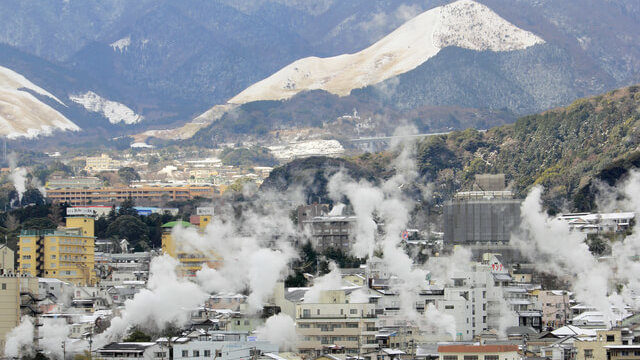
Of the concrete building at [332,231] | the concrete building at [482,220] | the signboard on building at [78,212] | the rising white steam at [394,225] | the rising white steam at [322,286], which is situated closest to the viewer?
the rising white steam at [322,286]

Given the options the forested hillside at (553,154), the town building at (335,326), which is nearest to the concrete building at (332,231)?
the forested hillside at (553,154)

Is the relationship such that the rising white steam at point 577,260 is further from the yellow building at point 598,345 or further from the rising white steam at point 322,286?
the rising white steam at point 322,286

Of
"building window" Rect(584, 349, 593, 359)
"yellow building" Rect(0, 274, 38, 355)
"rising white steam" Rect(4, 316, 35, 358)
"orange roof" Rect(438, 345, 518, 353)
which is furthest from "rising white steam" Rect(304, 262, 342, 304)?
"building window" Rect(584, 349, 593, 359)

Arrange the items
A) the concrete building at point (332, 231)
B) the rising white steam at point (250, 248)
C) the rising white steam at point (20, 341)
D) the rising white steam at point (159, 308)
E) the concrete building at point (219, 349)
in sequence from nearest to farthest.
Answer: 1. the concrete building at point (219, 349)
2. the rising white steam at point (20, 341)
3. the rising white steam at point (159, 308)
4. the rising white steam at point (250, 248)
5. the concrete building at point (332, 231)

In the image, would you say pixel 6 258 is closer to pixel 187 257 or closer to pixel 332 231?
pixel 187 257

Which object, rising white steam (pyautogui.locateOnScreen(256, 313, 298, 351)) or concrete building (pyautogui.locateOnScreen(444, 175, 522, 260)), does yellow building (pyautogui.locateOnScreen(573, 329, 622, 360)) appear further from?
concrete building (pyautogui.locateOnScreen(444, 175, 522, 260))

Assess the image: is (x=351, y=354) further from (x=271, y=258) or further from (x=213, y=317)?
(x=271, y=258)

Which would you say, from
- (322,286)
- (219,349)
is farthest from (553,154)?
(219,349)
